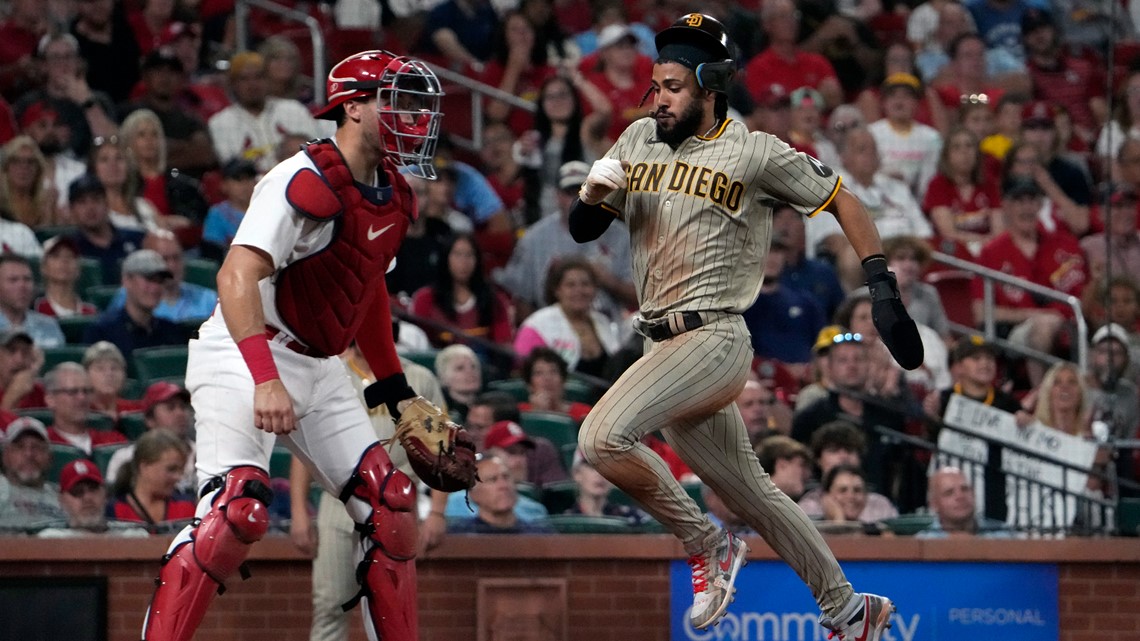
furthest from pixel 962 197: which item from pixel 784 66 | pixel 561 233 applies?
pixel 561 233

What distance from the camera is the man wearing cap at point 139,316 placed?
962 centimetres

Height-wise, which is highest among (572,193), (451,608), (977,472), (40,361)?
(572,193)

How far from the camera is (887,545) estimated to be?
7801 mm

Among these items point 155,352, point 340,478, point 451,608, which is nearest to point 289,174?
point 340,478

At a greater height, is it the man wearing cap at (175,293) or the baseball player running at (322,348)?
the man wearing cap at (175,293)

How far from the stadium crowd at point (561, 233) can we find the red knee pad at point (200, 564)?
2.04m

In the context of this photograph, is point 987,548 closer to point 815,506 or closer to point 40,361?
point 815,506

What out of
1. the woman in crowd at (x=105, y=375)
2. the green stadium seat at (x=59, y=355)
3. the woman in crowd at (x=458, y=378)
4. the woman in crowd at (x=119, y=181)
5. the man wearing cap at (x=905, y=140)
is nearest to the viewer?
the woman in crowd at (x=105, y=375)

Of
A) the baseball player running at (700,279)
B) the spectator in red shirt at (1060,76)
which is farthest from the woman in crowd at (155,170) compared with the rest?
the spectator in red shirt at (1060,76)

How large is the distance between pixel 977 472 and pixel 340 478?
4250 millimetres

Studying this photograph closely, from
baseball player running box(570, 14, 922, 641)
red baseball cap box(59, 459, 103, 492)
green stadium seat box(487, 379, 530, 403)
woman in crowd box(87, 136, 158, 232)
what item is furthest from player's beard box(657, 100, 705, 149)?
woman in crowd box(87, 136, 158, 232)

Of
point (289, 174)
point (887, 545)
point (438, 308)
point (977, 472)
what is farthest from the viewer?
point (438, 308)

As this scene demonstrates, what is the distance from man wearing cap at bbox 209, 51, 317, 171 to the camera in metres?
11.5

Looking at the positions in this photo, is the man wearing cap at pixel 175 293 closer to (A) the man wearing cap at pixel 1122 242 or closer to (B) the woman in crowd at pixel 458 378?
(B) the woman in crowd at pixel 458 378
